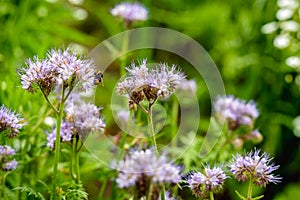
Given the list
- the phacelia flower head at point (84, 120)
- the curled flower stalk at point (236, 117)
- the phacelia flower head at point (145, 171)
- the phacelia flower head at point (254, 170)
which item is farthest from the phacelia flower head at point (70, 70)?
the curled flower stalk at point (236, 117)

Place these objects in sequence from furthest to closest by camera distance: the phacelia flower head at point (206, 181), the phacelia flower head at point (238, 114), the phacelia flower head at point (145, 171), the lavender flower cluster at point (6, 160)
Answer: the phacelia flower head at point (238, 114)
the lavender flower cluster at point (6, 160)
the phacelia flower head at point (206, 181)
the phacelia flower head at point (145, 171)


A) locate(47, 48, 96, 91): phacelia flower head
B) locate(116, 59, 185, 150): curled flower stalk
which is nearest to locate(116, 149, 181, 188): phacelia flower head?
locate(116, 59, 185, 150): curled flower stalk

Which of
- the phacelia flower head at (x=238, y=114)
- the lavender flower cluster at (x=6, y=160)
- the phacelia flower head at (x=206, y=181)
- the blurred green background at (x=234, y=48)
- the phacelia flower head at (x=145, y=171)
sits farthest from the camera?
the blurred green background at (x=234, y=48)

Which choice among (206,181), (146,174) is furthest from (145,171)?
(206,181)

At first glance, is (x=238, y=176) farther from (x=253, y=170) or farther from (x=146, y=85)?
(x=146, y=85)

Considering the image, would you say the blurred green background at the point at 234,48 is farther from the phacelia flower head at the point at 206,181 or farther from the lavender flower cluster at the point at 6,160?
the phacelia flower head at the point at 206,181

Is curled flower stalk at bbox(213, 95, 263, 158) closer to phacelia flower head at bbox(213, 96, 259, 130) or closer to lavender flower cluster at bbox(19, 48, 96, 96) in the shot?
phacelia flower head at bbox(213, 96, 259, 130)
